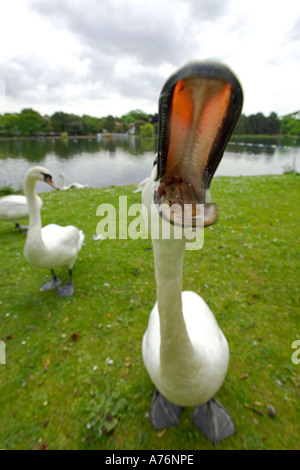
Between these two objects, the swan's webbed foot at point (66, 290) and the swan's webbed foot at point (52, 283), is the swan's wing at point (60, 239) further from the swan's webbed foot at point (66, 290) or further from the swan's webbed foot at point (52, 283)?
the swan's webbed foot at point (52, 283)

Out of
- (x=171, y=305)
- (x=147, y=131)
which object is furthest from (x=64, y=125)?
(x=171, y=305)

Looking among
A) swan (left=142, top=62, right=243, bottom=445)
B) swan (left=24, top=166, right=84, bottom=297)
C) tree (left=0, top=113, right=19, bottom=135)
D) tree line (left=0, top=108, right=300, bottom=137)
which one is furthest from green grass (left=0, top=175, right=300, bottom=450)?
tree (left=0, top=113, right=19, bottom=135)

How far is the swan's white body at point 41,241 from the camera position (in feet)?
12.4

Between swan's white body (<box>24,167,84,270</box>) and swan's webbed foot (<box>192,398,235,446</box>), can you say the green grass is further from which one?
swan's white body (<box>24,167,84,270</box>)

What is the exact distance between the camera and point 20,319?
3.92m

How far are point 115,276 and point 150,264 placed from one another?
836 millimetres

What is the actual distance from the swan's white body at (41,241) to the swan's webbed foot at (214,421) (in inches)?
119

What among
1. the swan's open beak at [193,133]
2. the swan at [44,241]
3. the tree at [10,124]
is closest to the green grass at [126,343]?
the swan at [44,241]

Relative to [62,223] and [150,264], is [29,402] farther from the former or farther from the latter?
[62,223]

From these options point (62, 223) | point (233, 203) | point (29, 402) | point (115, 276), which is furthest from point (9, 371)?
point (233, 203)

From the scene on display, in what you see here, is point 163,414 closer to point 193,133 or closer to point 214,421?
point 214,421

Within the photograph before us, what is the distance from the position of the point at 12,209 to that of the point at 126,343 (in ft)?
18.0

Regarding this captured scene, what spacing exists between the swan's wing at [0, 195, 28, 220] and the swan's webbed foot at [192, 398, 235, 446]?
6.63m

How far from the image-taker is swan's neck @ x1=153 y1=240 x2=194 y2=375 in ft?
4.11
